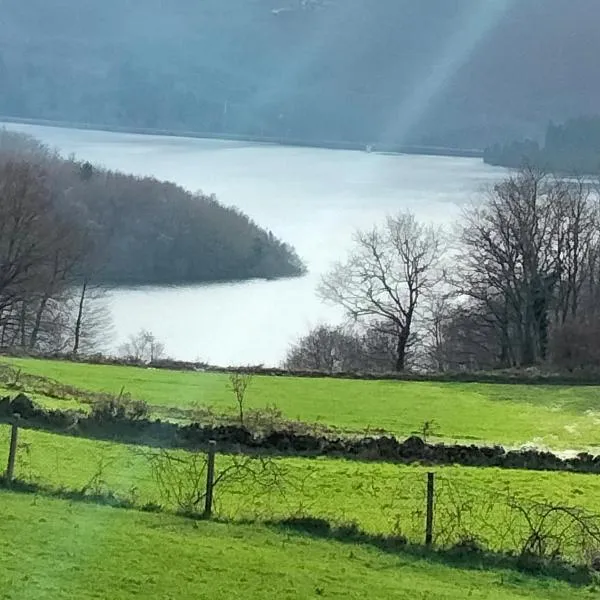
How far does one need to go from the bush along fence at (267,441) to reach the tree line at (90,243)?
96.4 ft

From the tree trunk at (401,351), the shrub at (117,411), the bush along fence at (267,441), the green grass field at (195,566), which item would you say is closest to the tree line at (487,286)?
the tree trunk at (401,351)

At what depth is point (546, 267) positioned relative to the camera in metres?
42.0

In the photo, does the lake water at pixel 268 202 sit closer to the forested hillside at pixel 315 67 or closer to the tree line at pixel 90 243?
the tree line at pixel 90 243

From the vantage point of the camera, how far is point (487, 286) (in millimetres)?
42688

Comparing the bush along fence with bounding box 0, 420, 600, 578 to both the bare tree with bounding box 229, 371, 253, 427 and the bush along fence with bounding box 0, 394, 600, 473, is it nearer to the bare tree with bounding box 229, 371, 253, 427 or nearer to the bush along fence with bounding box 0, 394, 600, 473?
the bush along fence with bounding box 0, 394, 600, 473

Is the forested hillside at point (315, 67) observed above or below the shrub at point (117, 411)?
above

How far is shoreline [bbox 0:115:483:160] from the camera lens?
103 meters

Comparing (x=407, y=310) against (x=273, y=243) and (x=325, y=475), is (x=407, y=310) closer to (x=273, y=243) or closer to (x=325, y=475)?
(x=325, y=475)

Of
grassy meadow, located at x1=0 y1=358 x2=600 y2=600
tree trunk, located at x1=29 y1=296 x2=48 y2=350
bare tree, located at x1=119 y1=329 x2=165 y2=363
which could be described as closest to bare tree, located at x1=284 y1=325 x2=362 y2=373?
bare tree, located at x1=119 y1=329 x2=165 y2=363

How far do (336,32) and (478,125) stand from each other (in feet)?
159

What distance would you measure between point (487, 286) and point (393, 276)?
5.33 m

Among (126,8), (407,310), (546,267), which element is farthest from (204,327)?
(126,8)

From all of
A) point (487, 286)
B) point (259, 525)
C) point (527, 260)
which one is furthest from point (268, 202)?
point (259, 525)

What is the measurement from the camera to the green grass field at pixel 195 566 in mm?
7738
